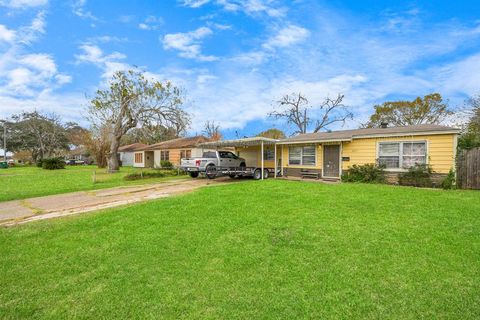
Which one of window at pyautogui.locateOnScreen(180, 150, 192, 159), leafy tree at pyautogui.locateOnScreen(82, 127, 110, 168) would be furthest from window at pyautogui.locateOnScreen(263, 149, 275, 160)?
leafy tree at pyautogui.locateOnScreen(82, 127, 110, 168)

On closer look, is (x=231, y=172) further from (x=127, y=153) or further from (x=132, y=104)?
(x=127, y=153)

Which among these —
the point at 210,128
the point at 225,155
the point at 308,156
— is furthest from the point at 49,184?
the point at 210,128

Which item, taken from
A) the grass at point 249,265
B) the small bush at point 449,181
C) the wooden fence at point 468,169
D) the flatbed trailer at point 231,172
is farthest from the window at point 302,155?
the grass at point 249,265

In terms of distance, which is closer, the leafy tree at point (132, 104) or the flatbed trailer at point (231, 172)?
the flatbed trailer at point (231, 172)

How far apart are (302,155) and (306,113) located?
2147 centimetres

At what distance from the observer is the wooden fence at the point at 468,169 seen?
10.4 meters

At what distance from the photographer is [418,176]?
1138cm

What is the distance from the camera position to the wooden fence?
410 inches

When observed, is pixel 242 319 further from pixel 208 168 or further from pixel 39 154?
pixel 39 154

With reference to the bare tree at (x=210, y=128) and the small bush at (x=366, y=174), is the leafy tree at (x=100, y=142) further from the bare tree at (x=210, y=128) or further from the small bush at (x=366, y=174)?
the small bush at (x=366, y=174)

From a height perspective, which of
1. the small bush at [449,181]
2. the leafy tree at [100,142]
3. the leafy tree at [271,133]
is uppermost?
the leafy tree at [271,133]

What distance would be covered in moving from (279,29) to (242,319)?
14.1 meters

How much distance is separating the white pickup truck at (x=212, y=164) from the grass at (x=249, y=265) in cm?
881

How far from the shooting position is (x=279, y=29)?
43.9 feet
